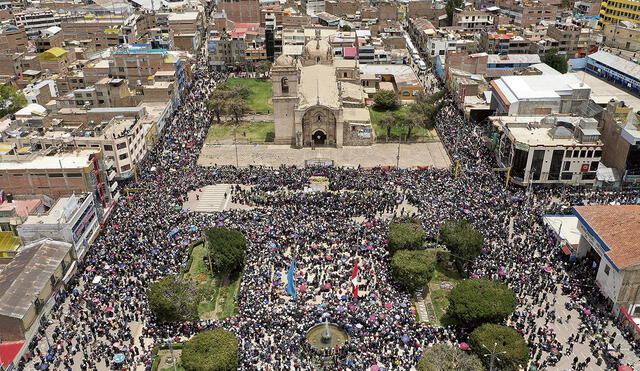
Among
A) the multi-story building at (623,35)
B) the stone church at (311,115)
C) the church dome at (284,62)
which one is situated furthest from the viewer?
the multi-story building at (623,35)

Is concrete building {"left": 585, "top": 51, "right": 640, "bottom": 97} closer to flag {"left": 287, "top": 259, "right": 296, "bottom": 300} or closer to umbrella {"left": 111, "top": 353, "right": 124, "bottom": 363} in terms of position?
flag {"left": 287, "top": 259, "right": 296, "bottom": 300}

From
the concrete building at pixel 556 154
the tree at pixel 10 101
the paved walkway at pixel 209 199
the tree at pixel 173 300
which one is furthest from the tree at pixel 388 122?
the tree at pixel 10 101

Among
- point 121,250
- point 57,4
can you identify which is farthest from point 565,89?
point 57,4

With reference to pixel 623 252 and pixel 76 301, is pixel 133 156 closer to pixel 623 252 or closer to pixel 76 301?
pixel 76 301

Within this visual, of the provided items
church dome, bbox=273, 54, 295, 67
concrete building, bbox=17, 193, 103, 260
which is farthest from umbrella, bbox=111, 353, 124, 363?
church dome, bbox=273, 54, 295, 67

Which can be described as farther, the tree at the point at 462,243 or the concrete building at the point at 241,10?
the concrete building at the point at 241,10

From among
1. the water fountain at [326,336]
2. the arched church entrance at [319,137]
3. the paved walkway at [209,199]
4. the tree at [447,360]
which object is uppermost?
the tree at [447,360]

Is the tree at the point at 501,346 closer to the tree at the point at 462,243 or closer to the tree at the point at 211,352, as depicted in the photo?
the tree at the point at 462,243
